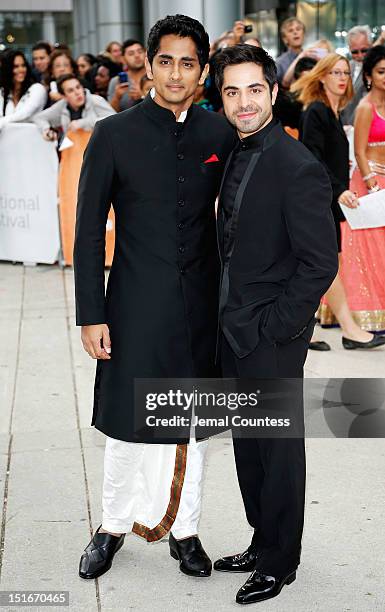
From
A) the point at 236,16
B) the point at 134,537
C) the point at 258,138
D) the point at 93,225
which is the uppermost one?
the point at 258,138

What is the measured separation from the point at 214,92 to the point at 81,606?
600 cm

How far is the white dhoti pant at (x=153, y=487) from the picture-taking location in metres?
3.59

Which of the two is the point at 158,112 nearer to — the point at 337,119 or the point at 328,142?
the point at 328,142

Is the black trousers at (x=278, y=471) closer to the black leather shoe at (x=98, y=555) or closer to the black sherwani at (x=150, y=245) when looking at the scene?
the black sherwani at (x=150, y=245)

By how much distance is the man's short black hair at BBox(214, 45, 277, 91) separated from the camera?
123 inches

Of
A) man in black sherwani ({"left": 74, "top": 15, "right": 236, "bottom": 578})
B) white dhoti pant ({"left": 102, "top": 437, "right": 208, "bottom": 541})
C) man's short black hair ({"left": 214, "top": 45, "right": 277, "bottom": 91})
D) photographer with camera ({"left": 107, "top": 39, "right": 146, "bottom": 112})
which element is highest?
man's short black hair ({"left": 214, "top": 45, "right": 277, "bottom": 91})

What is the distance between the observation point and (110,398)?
3.55 m

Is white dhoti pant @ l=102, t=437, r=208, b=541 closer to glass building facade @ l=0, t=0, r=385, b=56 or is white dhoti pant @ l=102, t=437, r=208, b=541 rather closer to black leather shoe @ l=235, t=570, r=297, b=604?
black leather shoe @ l=235, t=570, r=297, b=604

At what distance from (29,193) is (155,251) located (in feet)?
21.2

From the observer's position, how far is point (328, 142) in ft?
20.4

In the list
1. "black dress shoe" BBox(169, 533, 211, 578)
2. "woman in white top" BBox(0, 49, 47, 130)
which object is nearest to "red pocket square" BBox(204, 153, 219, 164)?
"black dress shoe" BBox(169, 533, 211, 578)

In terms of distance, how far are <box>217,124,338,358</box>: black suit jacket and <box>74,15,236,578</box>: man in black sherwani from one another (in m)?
0.18

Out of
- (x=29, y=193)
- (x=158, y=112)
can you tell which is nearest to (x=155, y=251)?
(x=158, y=112)

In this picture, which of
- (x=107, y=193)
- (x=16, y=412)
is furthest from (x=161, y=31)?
(x=16, y=412)
